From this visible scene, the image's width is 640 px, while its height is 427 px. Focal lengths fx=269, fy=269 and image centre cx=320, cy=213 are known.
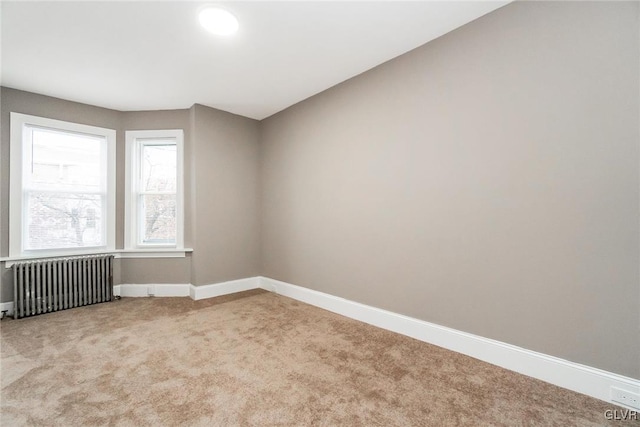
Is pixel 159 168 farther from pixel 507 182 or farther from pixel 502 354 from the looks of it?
pixel 502 354

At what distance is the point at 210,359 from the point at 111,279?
250 centimetres

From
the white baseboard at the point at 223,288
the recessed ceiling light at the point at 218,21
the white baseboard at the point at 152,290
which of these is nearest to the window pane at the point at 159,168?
the white baseboard at the point at 152,290

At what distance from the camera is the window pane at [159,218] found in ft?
13.2

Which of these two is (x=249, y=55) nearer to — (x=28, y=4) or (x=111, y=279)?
(x=28, y=4)

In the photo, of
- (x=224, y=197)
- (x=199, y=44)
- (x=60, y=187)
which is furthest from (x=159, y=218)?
(x=199, y=44)

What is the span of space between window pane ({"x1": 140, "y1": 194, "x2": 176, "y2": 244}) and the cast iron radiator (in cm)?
59

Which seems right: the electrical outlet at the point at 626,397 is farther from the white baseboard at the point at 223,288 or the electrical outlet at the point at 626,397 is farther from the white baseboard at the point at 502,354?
the white baseboard at the point at 223,288

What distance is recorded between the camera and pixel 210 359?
2172mm

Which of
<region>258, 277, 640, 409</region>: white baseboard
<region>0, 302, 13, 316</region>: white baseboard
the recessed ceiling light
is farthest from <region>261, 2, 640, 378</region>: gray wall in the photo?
<region>0, 302, 13, 316</region>: white baseboard

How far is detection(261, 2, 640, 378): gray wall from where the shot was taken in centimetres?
162

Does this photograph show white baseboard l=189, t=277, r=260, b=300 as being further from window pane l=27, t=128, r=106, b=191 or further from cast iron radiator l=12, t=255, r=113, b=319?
window pane l=27, t=128, r=106, b=191

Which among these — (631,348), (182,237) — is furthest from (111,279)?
(631,348)

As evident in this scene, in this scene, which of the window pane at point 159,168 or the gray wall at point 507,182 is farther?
the window pane at point 159,168

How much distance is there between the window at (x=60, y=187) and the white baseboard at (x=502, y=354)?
348 centimetres
